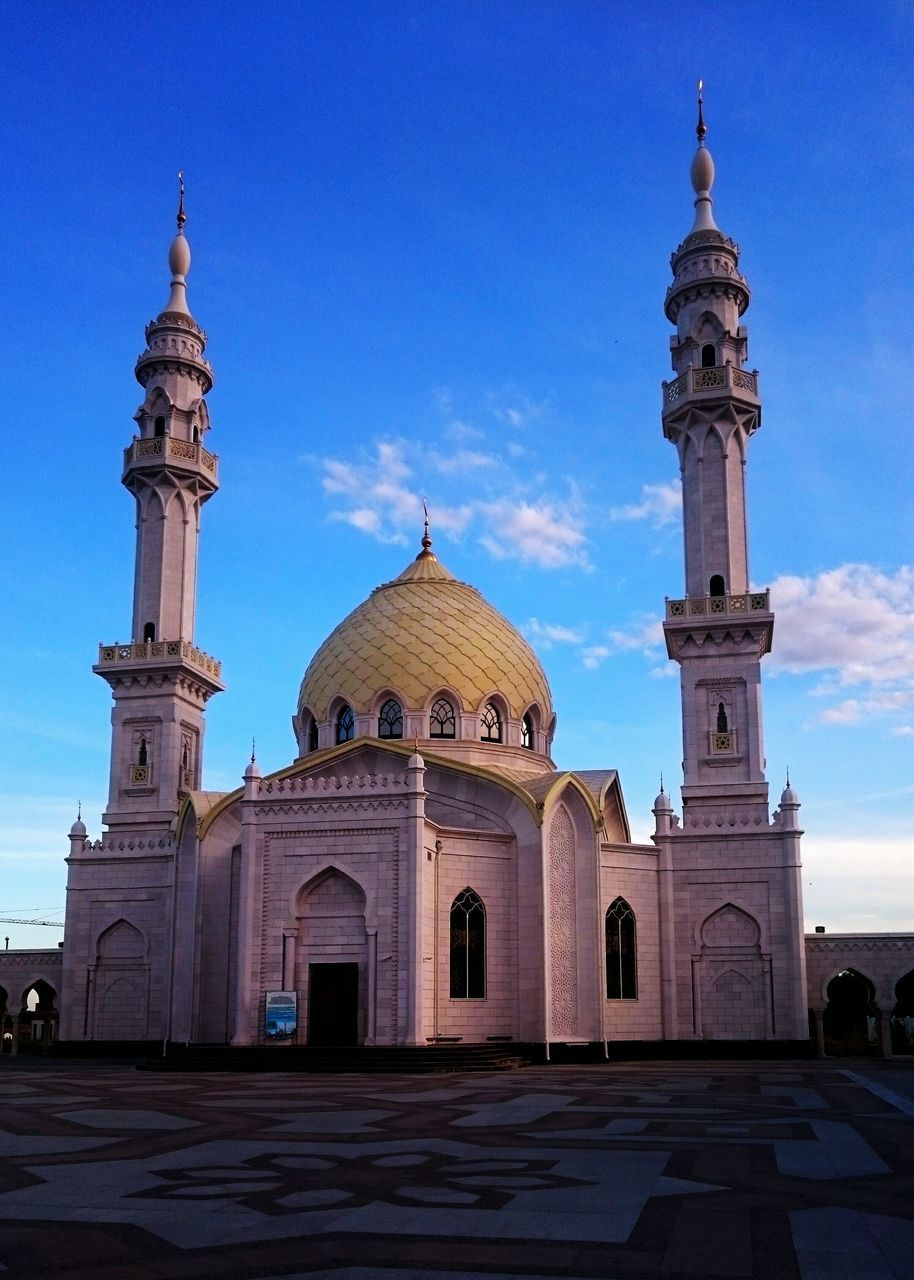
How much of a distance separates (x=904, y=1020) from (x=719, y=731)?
35655 millimetres

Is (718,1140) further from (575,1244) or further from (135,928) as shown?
(135,928)

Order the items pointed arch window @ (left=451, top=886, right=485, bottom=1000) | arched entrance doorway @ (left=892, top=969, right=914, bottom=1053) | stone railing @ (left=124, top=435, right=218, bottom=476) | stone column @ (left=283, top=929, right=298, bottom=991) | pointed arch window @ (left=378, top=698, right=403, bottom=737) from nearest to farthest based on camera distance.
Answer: stone column @ (left=283, top=929, right=298, bottom=991), pointed arch window @ (left=451, top=886, right=485, bottom=1000), pointed arch window @ (left=378, top=698, right=403, bottom=737), stone railing @ (left=124, top=435, right=218, bottom=476), arched entrance doorway @ (left=892, top=969, right=914, bottom=1053)

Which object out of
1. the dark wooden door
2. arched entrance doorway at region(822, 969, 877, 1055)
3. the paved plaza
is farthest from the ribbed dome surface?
arched entrance doorway at region(822, 969, 877, 1055)

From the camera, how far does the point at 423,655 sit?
1586 inches

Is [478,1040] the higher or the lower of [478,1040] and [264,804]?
the lower

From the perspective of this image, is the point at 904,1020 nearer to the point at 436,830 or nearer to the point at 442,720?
the point at 442,720

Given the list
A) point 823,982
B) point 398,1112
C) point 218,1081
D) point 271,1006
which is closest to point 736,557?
point 823,982

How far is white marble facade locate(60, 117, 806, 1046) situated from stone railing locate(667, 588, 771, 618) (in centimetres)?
6

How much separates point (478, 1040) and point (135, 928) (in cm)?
1261

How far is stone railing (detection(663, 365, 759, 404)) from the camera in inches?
1615

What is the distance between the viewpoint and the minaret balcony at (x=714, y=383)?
134ft

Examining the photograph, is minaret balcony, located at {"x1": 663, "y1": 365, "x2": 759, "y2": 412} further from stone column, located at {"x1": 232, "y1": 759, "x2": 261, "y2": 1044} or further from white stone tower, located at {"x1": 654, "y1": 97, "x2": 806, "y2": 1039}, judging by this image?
stone column, located at {"x1": 232, "y1": 759, "x2": 261, "y2": 1044}

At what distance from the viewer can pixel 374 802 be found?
32.8 m

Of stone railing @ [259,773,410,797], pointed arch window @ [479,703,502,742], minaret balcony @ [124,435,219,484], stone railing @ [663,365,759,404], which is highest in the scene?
stone railing @ [663,365,759,404]
